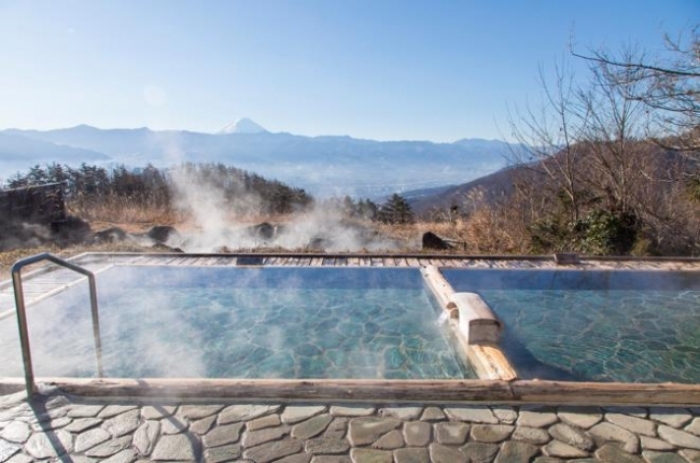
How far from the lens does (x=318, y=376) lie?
4.14m

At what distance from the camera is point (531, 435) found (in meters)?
2.45

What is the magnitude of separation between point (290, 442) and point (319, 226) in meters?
A: 9.02

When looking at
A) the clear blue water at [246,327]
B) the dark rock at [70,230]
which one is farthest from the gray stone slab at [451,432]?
the dark rock at [70,230]

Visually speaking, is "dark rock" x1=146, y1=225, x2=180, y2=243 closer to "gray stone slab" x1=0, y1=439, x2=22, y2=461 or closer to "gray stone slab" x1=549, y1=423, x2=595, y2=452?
"gray stone slab" x1=0, y1=439, x2=22, y2=461

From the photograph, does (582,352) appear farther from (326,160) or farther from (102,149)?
(326,160)

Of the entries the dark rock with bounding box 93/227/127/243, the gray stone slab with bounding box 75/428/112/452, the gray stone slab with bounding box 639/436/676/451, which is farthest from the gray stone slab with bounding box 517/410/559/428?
the dark rock with bounding box 93/227/127/243

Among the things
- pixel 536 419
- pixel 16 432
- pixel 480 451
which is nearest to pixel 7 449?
pixel 16 432

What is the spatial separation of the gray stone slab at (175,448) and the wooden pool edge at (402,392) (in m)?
0.38

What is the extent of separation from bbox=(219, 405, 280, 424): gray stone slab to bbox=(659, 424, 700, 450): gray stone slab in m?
2.20

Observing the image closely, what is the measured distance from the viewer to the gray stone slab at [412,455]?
2.28 m

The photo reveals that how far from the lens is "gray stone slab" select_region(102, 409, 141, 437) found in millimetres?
2480

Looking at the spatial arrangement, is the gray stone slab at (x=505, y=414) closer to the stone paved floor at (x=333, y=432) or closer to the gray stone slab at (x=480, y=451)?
the stone paved floor at (x=333, y=432)

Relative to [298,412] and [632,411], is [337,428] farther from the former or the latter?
[632,411]

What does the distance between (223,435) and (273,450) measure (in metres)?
0.31
